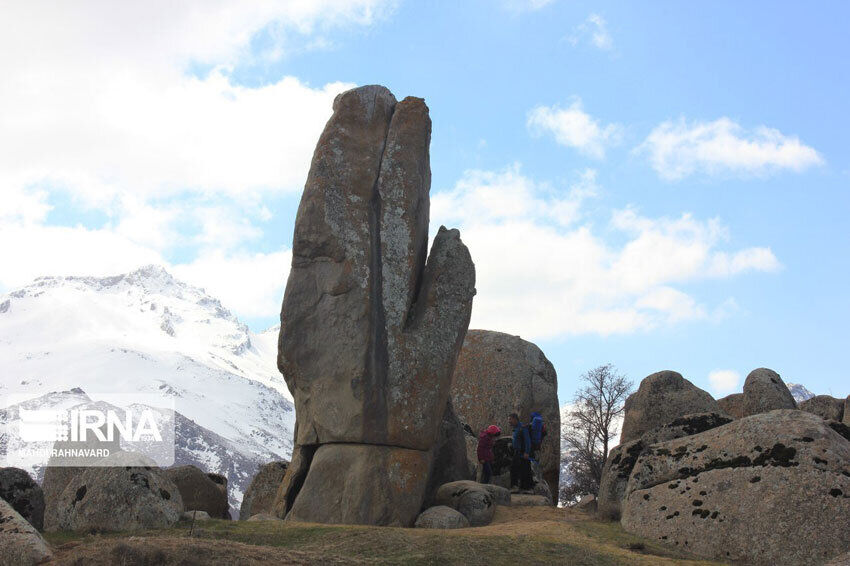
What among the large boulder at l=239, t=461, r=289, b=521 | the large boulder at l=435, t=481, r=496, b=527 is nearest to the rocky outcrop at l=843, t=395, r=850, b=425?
the large boulder at l=435, t=481, r=496, b=527

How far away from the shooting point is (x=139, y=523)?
15.3 metres

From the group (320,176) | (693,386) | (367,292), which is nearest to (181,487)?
(367,292)

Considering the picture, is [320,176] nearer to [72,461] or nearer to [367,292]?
[367,292]

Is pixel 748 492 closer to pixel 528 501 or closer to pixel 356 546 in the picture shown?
pixel 528 501

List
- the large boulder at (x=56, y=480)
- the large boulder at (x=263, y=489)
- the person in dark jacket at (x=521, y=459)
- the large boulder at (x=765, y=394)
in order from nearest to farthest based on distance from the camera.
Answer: the large boulder at (x=56, y=480), the large boulder at (x=263, y=489), the person in dark jacket at (x=521, y=459), the large boulder at (x=765, y=394)

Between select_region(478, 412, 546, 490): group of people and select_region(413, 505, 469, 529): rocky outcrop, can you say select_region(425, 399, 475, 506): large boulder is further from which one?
select_region(413, 505, 469, 529): rocky outcrop

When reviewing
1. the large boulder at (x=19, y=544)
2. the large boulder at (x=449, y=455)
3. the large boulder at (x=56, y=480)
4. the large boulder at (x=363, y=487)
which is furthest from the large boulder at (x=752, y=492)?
the large boulder at (x=56, y=480)

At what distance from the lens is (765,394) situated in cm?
2753

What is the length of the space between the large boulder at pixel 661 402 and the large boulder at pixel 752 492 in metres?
8.20

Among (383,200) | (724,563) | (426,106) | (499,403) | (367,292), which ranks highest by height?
(426,106)

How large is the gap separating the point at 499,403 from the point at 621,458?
9167 mm

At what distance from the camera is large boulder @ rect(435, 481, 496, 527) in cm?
1814

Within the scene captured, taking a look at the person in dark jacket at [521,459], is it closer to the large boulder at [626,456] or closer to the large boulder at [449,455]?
the large boulder at [449,455]

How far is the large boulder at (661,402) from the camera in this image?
2555cm
